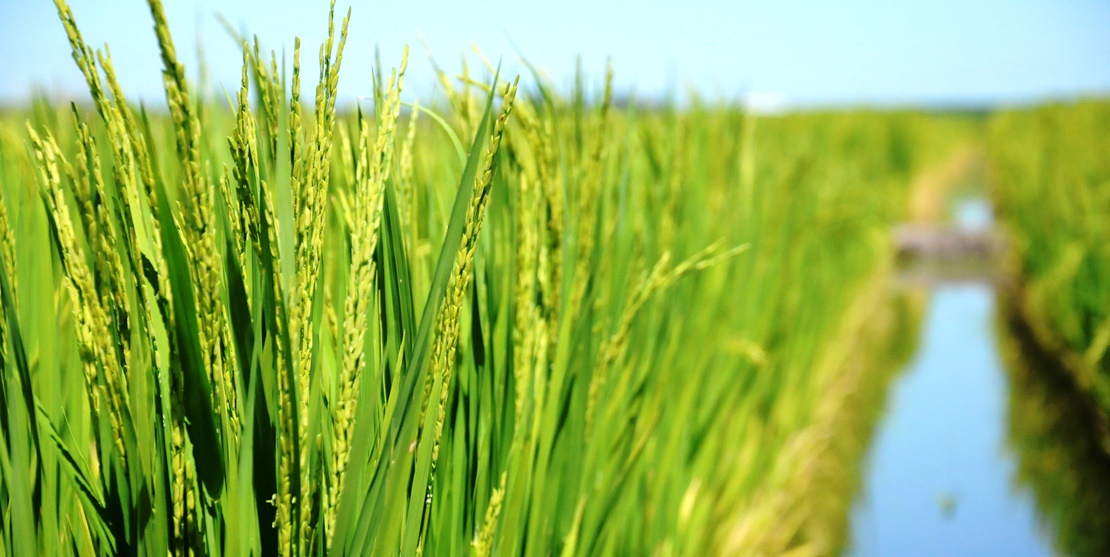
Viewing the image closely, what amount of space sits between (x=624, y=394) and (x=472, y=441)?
395mm

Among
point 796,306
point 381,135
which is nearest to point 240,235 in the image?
point 381,135

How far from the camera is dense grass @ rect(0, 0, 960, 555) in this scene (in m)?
0.48

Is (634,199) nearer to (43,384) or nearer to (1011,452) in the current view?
(43,384)

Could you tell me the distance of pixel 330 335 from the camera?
0.63m

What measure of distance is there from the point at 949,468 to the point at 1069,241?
3.63 ft

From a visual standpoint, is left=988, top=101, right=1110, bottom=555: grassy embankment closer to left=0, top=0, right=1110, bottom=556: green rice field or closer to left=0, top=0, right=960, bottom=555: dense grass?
left=0, top=0, right=1110, bottom=556: green rice field

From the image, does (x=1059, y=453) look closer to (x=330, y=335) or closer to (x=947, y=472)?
(x=947, y=472)

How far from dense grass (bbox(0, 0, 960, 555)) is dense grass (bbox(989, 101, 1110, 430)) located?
2.07 m

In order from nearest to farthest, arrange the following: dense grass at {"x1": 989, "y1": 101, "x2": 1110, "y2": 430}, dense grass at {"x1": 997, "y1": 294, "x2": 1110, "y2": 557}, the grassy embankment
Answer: dense grass at {"x1": 997, "y1": 294, "x2": 1110, "y2": 557} < the grassy embankment < dense grass at {"x1": 989, "y1": 101, "x2": 1110, "y2": 430}

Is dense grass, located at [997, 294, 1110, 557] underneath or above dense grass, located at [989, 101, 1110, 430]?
underneath

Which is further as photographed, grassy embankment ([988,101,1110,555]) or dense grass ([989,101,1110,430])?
dense grass ([989,101,1110,430])

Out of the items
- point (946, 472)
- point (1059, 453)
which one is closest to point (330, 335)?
point (946, 472)

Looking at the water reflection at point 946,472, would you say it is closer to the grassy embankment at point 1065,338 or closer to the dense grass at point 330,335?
the grassy embankment at point 1065,338

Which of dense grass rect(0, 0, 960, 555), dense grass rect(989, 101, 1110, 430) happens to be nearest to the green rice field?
dense grass rect(0, 0, 960, 555)
